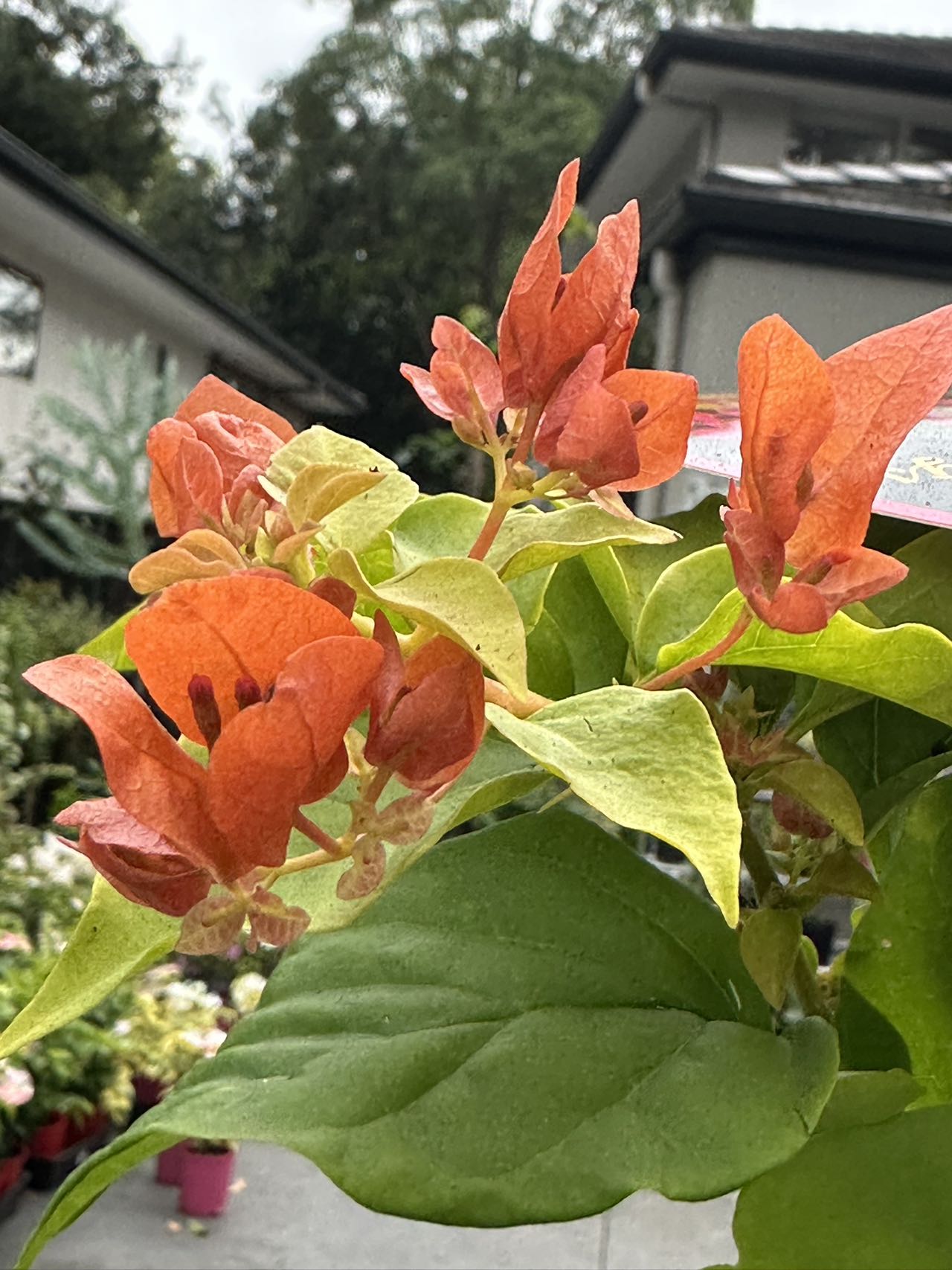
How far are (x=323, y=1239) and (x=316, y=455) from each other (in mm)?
2191

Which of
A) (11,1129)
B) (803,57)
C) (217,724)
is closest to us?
(217,724)

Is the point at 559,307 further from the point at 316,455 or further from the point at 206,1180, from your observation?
the point at 206,1180

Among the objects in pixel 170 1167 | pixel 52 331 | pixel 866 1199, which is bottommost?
Result: pixel 170 1167

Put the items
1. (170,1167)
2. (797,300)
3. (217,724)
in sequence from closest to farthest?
(217,724) → (170,1167) → (797,300)

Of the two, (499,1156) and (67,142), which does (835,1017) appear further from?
(67,142)

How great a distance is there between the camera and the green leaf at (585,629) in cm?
28

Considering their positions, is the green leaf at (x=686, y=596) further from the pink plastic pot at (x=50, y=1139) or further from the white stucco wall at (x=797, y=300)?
the white stucco wall at (x=797, y=300)

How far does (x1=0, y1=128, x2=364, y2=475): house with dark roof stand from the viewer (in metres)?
4.90

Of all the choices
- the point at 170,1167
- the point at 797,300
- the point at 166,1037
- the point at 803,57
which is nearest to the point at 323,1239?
the point at 170,1167

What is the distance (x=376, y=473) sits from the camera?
183 mm

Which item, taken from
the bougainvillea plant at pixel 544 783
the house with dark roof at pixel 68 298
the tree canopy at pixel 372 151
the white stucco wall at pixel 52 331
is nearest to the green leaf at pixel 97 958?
the bougainvillea plant at pixel 544 783

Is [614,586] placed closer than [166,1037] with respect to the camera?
Yes

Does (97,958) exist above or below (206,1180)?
above

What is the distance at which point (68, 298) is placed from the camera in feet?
19.5
